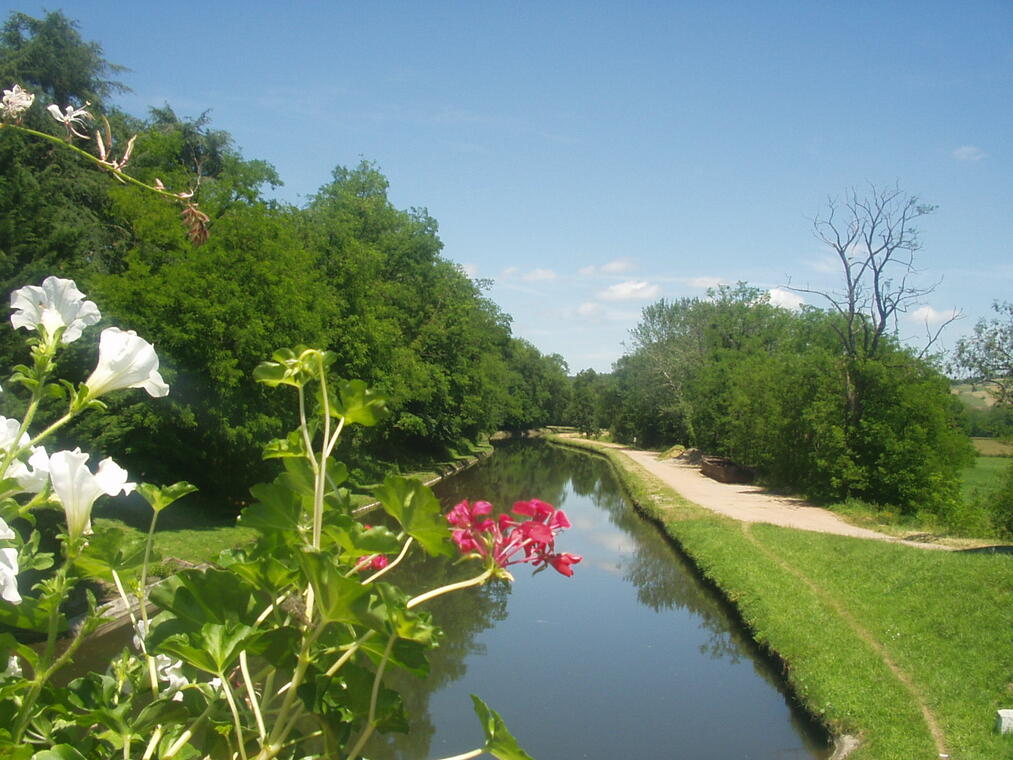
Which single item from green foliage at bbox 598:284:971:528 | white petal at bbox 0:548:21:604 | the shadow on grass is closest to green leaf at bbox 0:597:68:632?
white petal at bbox 0:548:21:604

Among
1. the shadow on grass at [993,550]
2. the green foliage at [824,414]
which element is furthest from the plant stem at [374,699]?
the green foliage at [824,414]

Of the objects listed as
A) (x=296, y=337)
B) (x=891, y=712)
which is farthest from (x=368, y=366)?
(x=891, y=712)

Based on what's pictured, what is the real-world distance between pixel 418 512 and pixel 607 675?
1088 centimetres

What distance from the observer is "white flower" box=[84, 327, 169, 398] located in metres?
1.20

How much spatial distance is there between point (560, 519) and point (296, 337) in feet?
58.8

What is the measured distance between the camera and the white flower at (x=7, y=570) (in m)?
0.93

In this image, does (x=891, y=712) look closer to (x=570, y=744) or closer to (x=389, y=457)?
(x=570, y=744)

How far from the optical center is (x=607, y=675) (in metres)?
11.3

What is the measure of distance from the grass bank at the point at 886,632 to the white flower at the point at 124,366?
7.96m

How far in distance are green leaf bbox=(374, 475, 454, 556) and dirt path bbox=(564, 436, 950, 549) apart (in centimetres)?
1644

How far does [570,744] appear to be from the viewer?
29.2 ft

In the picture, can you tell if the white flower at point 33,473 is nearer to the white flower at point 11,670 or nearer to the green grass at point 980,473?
the white flower at point 11,670

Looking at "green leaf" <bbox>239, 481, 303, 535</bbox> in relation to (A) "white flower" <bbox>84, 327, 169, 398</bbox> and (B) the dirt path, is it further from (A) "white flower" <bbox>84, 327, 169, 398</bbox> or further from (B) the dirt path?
(B) the dirt path

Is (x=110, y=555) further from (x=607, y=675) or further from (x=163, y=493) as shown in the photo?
(x=607, y=675)
